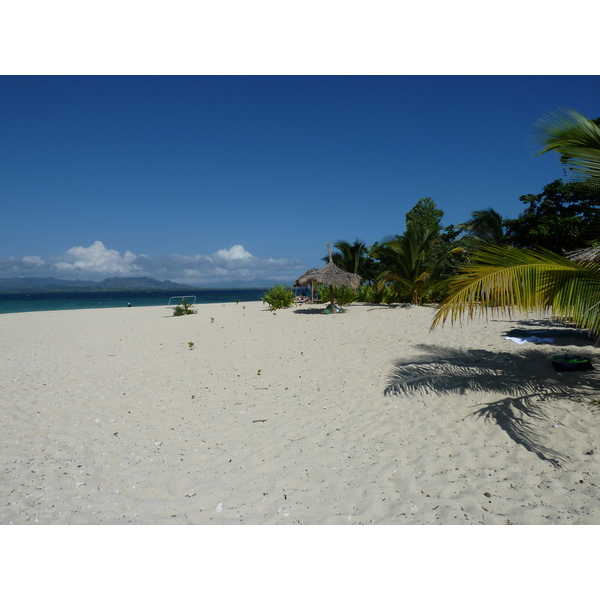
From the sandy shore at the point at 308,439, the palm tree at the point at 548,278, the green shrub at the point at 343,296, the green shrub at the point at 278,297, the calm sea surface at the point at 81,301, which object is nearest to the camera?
the sandy shore at the point at 308,439

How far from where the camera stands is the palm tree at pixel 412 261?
14.0 m

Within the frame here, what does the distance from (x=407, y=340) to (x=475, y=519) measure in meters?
5.13

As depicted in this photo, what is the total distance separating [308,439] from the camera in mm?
3225

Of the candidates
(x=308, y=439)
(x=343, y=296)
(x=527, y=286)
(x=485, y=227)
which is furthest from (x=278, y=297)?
(x=527, y=286)

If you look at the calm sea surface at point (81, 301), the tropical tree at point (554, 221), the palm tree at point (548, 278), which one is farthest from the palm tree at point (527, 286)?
the calm sea surface at point (81, 301)

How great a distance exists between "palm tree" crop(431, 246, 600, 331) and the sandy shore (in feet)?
3.67

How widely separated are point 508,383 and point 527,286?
1683mm

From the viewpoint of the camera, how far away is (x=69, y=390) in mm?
4758

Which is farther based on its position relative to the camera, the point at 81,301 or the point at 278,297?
the point at 81,301

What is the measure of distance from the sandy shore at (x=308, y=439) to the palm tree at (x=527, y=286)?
1.12m

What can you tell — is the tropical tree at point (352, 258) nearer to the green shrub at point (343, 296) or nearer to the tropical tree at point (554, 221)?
the green shrub at point (343, 296)

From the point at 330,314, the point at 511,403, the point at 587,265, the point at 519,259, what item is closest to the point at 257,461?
the point at 511,403

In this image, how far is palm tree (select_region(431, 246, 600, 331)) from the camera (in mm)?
3094

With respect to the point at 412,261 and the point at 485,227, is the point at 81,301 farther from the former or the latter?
the point at 485,227
